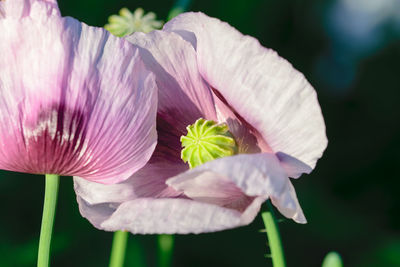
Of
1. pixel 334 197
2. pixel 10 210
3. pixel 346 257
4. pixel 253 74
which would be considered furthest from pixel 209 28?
pixel 334 197

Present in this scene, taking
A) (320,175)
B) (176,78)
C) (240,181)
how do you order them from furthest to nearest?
(320,175) < (176,78) < (240,181)

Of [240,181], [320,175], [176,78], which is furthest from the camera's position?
[320,175]

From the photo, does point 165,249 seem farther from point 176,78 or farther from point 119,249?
point 176,78

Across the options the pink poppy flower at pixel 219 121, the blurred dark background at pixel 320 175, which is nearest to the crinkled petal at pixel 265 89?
the pink poppy flower at pixel 219 121

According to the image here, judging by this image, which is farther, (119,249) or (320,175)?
(320,175)

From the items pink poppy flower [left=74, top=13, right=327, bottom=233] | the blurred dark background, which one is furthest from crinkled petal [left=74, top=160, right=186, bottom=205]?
the blurred dark background

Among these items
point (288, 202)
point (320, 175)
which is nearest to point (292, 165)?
point (288, 202)

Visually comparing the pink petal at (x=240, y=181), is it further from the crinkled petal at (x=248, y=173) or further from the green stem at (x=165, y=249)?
the green stem at (x=165, y=249)
